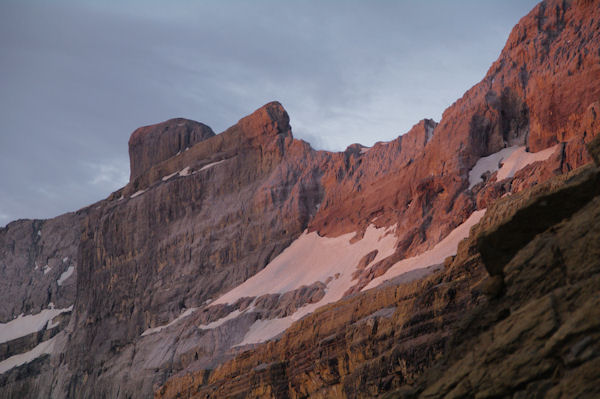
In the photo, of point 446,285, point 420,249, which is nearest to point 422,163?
point 420,249

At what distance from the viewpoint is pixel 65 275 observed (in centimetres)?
13338

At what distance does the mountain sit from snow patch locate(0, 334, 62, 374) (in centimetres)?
34

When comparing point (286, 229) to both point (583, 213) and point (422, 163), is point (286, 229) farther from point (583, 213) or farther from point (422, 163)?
point (583, 213)

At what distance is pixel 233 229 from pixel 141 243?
15906 mm

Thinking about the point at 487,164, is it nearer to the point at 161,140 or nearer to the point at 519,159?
the point at 519,159

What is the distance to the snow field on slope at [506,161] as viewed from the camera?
63.9 meters

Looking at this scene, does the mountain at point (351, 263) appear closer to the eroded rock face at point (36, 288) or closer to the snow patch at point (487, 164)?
the snow patch at point (487, 164)

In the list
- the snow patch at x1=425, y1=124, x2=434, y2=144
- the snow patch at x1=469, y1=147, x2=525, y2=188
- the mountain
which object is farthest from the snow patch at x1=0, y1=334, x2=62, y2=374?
the snow patch at x1=469, y1=147, x2=525, y2=188

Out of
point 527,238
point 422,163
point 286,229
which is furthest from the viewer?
point 286,229

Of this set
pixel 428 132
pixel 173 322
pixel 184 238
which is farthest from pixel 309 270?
pixel 184 238

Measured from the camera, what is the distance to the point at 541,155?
63.7 meters

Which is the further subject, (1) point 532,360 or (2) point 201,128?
(2) point 201,128

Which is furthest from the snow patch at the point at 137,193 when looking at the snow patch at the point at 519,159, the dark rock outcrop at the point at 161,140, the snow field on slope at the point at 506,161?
the snow patch at the point at 519,159

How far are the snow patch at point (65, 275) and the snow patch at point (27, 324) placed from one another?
605 cm
